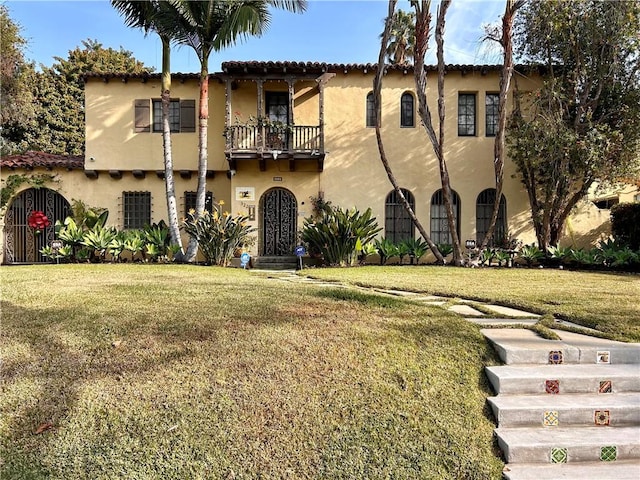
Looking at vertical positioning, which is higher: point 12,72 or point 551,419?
point 12,72

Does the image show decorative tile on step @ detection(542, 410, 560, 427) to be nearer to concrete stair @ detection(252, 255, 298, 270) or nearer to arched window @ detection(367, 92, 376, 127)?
concrete stair @ detection(252, 255, 298, 270)

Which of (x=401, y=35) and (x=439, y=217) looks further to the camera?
(x=401, y=35)

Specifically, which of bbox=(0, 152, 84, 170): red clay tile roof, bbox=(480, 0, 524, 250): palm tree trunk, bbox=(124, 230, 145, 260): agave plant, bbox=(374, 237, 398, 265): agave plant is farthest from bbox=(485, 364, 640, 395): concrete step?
bbox=(0, 152, 84, 170): red clay tile roof

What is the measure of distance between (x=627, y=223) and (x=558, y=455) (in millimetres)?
13024

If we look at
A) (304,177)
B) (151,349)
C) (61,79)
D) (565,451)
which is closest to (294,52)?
(304,177)

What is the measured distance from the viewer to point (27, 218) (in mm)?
15367

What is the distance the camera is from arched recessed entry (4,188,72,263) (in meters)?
15.3

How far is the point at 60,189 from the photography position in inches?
597

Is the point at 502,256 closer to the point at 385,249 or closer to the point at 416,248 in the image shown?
the point at 416,248

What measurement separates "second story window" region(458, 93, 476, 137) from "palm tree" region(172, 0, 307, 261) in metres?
6.35

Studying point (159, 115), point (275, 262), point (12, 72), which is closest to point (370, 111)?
point (275, 262)

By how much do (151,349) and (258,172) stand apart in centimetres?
1150

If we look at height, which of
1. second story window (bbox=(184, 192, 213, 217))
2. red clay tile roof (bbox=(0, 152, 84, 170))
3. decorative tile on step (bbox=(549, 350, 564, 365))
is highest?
red clay tile roof (bbox=(0, 152, 84, 170))

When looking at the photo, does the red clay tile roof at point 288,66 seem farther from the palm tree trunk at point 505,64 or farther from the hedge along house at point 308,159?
the palm tree trunk at point 505,64
